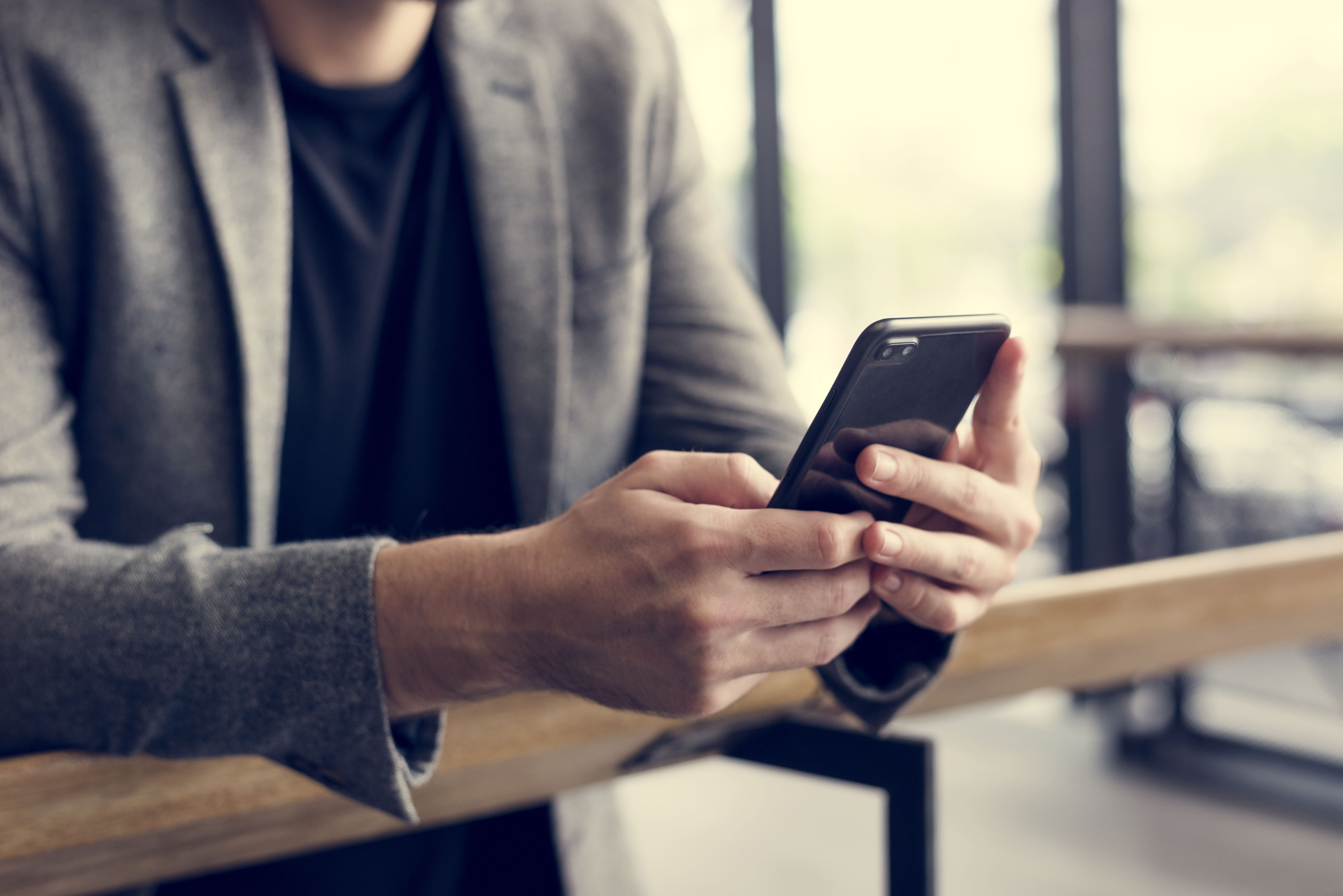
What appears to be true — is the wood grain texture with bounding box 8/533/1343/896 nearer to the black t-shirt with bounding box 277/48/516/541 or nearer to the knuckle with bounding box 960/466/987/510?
the knuckle with bounding box 960/466/987/510

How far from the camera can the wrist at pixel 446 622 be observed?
1.82ft

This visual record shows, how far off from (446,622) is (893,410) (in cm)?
26

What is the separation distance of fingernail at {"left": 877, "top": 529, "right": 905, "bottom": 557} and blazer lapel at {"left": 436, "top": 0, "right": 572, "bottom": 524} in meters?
0.44

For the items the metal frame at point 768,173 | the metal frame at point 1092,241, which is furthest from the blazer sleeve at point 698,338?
the metal frame at point 768,173

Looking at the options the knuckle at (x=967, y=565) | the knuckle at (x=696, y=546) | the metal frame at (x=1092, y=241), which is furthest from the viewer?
the metal frame at (x=1092, y=241)

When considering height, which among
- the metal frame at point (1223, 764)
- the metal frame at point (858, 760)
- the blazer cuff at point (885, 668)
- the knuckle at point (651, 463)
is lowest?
the metal frame at point (1223, 764)

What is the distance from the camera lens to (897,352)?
20.7 inches

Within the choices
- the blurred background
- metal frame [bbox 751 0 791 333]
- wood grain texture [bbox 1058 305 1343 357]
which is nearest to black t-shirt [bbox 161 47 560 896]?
the blurred background

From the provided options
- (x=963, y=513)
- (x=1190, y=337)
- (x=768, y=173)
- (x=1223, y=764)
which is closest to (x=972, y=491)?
(x=963, y=513)

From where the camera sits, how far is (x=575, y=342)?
3.21 ft

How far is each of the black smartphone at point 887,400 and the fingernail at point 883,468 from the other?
1 centimetres

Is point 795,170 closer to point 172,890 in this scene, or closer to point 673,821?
point 673,821

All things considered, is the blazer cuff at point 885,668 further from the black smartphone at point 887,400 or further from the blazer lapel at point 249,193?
the blazer lapel at point 249,193

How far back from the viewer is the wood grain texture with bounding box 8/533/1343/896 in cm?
53
